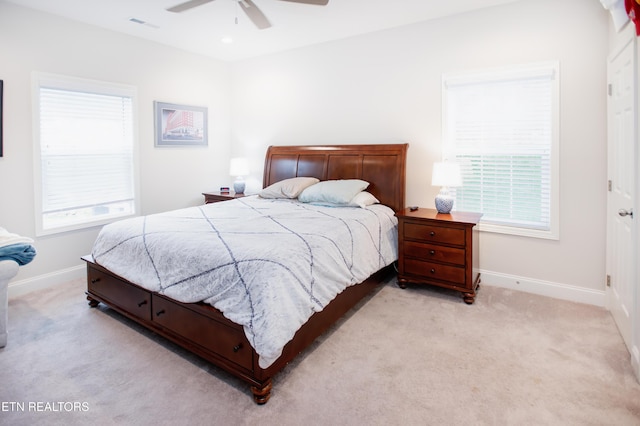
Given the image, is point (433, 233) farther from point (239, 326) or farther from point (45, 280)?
point (45, 280)

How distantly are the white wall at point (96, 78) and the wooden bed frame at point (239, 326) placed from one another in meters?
0.98

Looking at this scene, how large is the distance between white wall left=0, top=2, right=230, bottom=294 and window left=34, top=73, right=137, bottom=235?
10 centimetres

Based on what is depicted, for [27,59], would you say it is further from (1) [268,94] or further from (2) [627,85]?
(2) [627,85]

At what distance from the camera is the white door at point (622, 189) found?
7.48ft

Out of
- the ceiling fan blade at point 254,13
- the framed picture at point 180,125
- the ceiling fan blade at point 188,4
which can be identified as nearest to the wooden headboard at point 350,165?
the framed picture at point 180,125

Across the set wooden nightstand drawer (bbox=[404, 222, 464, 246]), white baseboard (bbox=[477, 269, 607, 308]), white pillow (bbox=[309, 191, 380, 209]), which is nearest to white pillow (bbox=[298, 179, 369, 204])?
white pillow (bbox=[309, 191, 380, 209])

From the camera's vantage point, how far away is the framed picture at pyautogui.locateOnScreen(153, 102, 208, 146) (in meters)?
4.56

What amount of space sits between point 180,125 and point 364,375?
156 inches

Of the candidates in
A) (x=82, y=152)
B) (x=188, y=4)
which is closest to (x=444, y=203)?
(x=188, y=4)

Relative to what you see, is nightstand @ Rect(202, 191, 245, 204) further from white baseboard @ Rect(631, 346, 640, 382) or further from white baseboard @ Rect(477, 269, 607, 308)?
white baseboard @ Rect(631, 346, 640, 382)

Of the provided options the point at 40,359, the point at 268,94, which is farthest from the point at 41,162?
the point at 268,94

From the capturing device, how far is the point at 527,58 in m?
3.28

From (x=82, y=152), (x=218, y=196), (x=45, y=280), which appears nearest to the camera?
(x=45, y=280)

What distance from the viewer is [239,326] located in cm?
202
